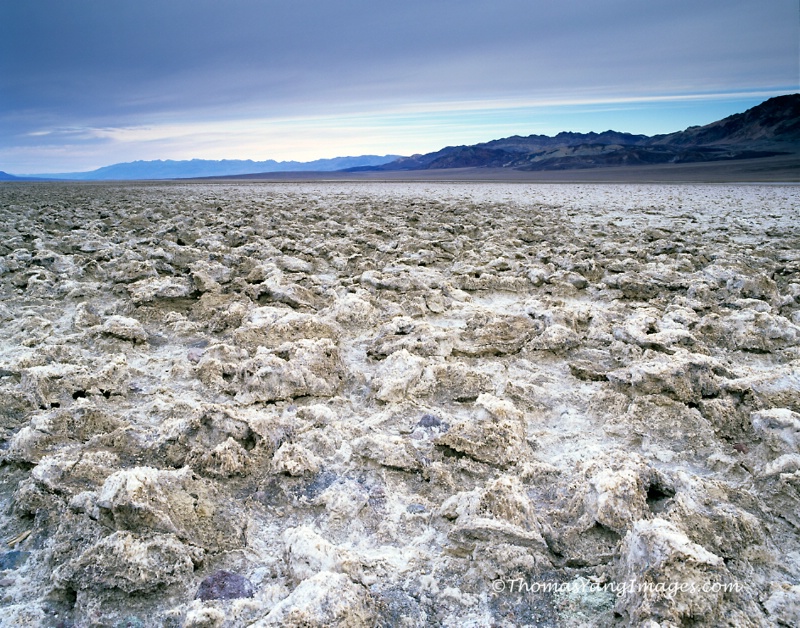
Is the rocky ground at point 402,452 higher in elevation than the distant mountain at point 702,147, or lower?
lower

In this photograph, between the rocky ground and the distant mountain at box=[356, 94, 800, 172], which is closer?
the rocky ground

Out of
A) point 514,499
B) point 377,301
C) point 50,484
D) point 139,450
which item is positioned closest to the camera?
point 514,499

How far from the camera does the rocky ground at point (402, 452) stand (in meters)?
1.29

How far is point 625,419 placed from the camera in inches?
82.8

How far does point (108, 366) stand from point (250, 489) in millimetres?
1258

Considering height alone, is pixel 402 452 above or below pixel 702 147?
below

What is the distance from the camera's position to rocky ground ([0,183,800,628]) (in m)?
1.29

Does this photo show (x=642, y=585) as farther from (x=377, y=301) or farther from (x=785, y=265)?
(x=785, y=265)

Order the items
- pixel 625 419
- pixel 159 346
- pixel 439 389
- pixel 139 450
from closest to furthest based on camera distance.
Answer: pixel 139 450
pixel 625 419
pixel 439 389
pixel 159 346

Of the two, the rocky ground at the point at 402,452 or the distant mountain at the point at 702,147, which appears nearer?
the rocky ground at the point at 402,452

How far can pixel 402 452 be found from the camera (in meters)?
1.90

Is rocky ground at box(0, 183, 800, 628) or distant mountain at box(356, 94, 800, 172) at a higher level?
distant mountain at box(356, 94, 800, 172)

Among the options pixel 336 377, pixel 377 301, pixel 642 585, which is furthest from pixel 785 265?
pixel 642 585

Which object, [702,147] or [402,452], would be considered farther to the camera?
[702,147]
